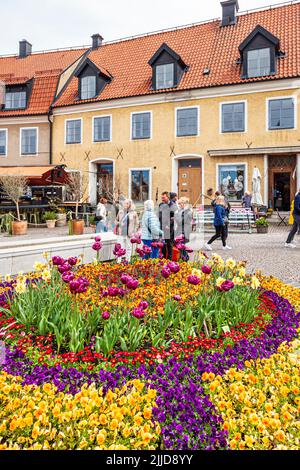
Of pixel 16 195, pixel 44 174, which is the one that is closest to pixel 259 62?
pixel 44 174

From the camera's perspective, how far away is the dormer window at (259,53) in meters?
22.1

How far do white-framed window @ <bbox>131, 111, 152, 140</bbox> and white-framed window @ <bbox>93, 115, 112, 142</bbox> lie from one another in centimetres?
174

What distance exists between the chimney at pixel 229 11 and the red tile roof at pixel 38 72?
11794 mm

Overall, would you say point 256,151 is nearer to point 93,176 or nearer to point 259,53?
point 259,53

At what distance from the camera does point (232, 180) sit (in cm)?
2297

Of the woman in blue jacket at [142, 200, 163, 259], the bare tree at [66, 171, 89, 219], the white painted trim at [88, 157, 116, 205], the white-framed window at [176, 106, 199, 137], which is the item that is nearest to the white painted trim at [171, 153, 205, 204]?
the white-framed window at [176, 106, 199, 137]

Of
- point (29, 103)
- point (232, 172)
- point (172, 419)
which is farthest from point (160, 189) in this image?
point (172, 419)

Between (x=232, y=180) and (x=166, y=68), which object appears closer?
(x=232, y=180)

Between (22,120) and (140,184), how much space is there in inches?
414

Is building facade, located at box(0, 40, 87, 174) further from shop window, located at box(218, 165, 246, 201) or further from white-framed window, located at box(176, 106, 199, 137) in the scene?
shop window, located at box(218, 165, 246, 201)

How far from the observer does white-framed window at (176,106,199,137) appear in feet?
77.9

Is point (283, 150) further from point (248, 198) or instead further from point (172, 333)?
Answer: point (172, 333)

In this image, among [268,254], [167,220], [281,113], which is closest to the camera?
[167,220]
